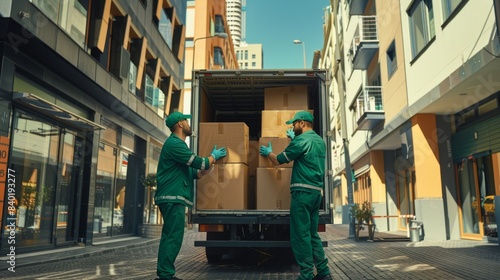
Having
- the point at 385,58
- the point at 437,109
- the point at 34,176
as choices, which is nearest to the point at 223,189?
the point at 34,176

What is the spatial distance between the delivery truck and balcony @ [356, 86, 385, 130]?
9.43m

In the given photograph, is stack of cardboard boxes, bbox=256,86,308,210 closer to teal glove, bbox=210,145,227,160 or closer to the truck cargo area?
the truck cargo area

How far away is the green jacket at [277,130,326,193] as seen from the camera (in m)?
5.00

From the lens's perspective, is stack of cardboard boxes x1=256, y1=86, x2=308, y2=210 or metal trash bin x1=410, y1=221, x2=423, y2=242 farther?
metal trash bin x1=410, y1=221, x2=423, y2=242

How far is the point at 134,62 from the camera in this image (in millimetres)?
15664

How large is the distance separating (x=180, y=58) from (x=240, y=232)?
1669cm

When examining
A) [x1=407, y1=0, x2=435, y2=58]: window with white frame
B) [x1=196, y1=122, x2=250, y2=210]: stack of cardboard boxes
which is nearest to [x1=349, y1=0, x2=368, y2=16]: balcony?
[x1=407, y1=0, x2=435, y2=58]: window with white frame

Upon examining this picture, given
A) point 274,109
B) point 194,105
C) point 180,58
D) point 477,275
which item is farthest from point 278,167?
point 180,58

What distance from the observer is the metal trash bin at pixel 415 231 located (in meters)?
12.2

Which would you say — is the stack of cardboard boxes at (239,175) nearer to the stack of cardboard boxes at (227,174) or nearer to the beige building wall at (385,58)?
the stack of cardboard boxes at (227,174)

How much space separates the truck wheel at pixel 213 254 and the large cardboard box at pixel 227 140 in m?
1.84

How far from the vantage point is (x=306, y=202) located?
4883mm

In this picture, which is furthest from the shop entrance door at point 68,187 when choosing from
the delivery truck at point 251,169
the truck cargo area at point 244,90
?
the delivery truck at point 251,169

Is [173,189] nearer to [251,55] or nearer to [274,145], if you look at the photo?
[274,145]
